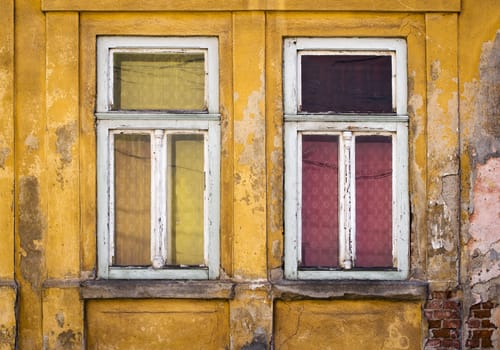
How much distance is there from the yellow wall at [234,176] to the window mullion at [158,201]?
0.96ft

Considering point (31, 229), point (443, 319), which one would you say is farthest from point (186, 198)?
point (443, 319)

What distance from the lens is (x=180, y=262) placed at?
5609mm

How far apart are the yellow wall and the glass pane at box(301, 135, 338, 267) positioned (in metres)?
0.24

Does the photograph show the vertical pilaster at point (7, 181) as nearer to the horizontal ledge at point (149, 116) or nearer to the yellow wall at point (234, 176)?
the yellow wall at point (234, 176)

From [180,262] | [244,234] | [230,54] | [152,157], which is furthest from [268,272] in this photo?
[230,54]

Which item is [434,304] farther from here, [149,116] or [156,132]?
[149,116]

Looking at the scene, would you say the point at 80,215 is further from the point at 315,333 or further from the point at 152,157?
the point at 315,333

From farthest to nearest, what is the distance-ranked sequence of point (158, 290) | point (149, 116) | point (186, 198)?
point (186, 198), point (149, 116), point (158, 290)

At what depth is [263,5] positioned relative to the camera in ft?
18.0

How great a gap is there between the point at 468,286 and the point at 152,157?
2.53 metres

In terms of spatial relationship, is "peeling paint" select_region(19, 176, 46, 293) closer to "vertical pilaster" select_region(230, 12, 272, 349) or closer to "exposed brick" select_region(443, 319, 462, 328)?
"vertical pilaster" select_region(230, 12, 272, 349)

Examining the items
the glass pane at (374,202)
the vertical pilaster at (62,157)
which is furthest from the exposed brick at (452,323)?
the vertical pilaster at (62,157)

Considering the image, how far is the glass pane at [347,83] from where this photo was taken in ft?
18.4

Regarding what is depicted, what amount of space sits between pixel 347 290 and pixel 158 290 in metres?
1.38
